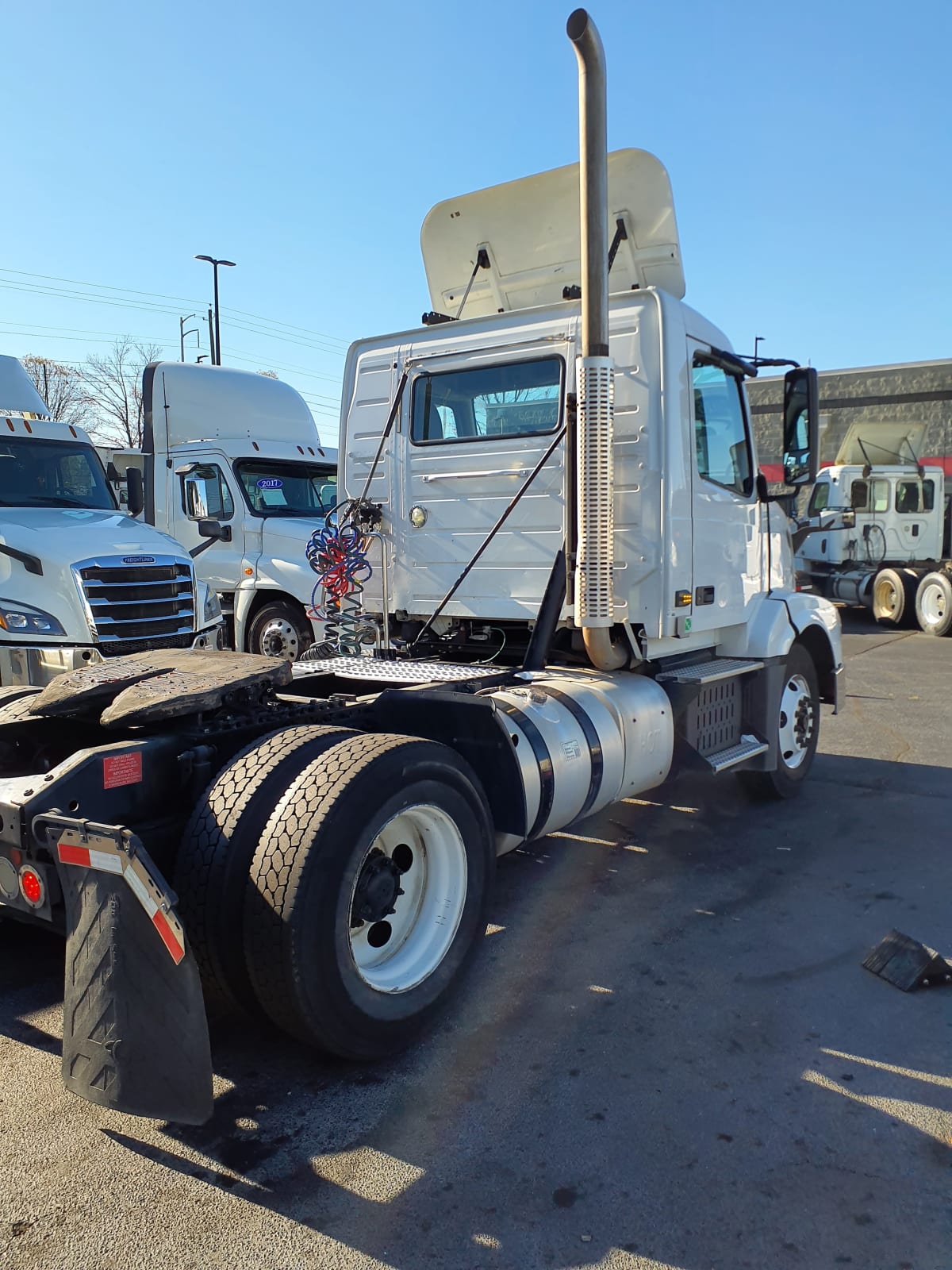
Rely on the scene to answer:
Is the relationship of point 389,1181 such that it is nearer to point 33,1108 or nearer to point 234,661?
point 33,1108

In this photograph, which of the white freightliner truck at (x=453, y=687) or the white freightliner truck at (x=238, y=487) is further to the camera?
the white freightliner truck at (x=238, y=487)

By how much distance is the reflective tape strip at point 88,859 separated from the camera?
8.73 ft

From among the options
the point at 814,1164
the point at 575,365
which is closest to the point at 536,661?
the point at 575,365

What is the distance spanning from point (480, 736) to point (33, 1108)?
2.05m

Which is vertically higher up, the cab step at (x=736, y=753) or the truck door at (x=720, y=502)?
the truck door at (x=720, y=502)

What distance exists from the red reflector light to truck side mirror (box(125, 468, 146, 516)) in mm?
7580

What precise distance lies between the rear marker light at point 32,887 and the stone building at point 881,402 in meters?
23.9

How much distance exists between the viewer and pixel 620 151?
5.44 meters

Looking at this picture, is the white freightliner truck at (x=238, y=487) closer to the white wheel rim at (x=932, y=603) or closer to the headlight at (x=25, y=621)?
the headlight at (x=25, y=621)

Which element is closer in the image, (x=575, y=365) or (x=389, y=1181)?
(x=389, y=1181)

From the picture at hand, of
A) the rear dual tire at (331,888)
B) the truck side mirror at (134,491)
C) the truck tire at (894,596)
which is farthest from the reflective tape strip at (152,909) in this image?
the truck tire at (894,596)

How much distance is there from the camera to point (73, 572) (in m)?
7.68

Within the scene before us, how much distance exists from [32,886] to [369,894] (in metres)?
1.10

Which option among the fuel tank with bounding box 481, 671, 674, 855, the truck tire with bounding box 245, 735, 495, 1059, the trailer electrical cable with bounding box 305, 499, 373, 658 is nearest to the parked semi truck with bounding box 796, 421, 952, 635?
the trailer electrical cable with bounding box 305, 499, 373, 658
